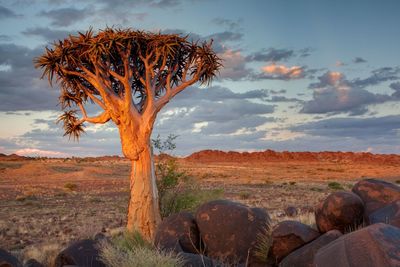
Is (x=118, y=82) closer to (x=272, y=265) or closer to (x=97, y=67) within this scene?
(x=97, y=67)

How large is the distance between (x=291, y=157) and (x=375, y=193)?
12268 cm

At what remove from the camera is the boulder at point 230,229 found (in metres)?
8.88

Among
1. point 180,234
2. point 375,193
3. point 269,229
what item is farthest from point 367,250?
point 180,234

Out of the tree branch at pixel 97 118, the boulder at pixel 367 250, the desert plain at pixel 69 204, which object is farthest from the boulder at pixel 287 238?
the tree branch at pixel 97 118

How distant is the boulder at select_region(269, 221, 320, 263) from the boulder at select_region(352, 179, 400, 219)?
3.75 ft

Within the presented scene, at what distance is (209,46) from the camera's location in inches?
621

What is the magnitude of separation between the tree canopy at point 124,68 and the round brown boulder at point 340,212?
7740 millimetres

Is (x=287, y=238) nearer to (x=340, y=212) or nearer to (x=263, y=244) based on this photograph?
(x=263, y=244)

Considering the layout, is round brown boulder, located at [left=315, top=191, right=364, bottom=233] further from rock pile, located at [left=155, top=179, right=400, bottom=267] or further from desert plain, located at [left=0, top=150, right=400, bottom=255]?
desert plain, located at [left=0, top=150, right=400, bottom=255]

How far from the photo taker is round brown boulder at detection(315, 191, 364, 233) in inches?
331

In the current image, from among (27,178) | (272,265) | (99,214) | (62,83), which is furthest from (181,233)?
(27,178)

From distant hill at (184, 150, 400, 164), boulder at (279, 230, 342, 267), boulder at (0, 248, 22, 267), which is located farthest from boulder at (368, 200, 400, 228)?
distant hill at (184, 150, 400, 164)

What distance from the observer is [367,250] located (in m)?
4.75

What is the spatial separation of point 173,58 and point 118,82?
2.17m
